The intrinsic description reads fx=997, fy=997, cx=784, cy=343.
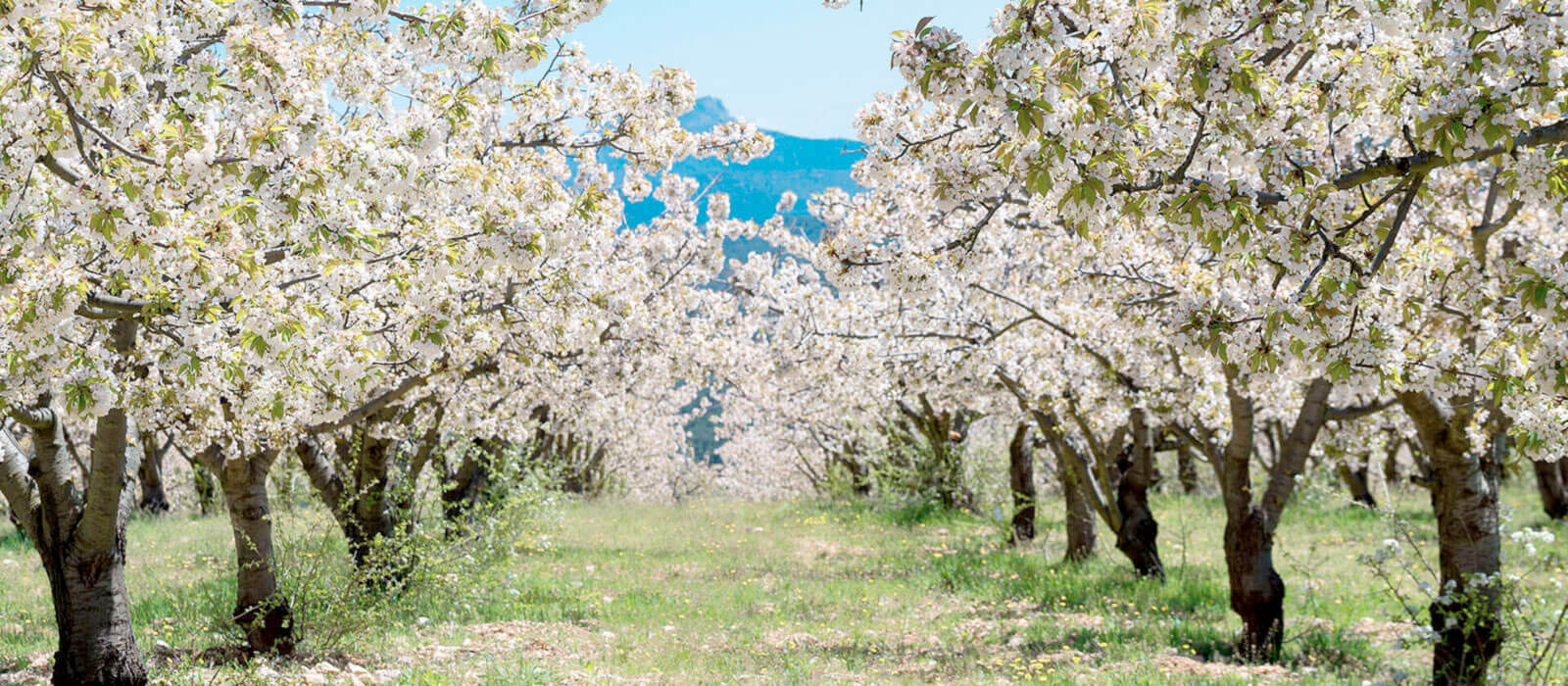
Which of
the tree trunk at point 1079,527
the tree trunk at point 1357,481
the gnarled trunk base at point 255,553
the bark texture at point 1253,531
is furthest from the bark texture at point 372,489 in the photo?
the tree trunk at point 1357,481

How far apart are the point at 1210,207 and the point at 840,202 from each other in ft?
33.2

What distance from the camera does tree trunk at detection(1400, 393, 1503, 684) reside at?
267 inches

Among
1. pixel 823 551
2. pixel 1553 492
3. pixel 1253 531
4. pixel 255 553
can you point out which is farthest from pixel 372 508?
pixel 1553 492

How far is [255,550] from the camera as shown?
23.2 ft

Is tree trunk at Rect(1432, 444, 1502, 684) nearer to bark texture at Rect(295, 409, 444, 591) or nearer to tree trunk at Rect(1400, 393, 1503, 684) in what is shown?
tree trunk at Rect(1400, 393, 1503, 684)

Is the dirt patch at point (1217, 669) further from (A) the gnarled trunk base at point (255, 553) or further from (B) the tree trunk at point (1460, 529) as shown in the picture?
(A) the gnarled trunk base at point (255, 553)

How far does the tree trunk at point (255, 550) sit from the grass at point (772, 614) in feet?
0.63

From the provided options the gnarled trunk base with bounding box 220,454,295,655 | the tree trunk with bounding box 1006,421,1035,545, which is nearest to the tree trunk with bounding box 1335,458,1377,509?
the tree trunk with bounding box 1006,421,1035,545

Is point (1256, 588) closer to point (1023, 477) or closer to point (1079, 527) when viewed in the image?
point (1079, 527)

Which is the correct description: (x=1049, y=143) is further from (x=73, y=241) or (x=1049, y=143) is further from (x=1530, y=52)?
(x=73, y=241)

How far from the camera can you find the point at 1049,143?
11.6 ft

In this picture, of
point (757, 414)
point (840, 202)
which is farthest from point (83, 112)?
point (757, 414)

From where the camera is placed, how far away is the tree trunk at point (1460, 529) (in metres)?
6.78

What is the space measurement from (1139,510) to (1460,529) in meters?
4.16
